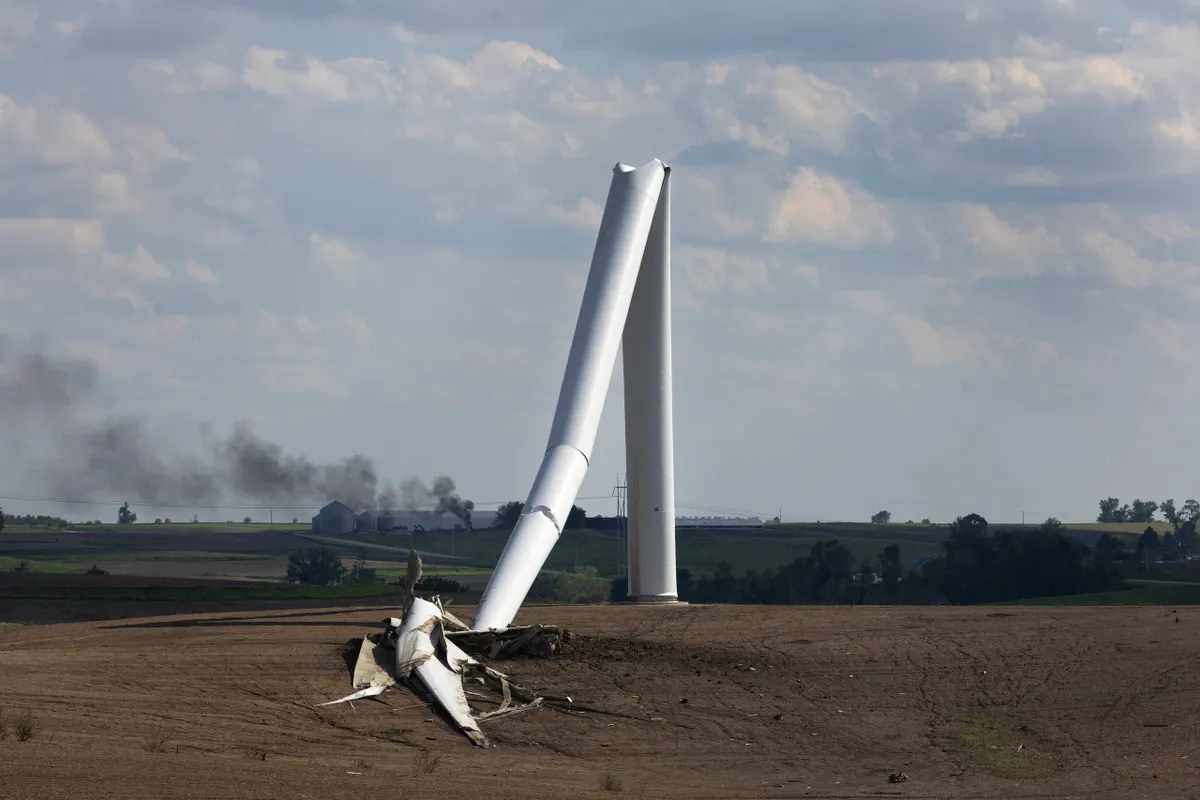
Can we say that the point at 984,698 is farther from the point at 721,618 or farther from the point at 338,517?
the point at 338,517

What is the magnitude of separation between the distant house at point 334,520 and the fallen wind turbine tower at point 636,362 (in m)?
135

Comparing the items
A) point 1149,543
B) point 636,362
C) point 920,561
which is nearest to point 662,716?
point 636,362

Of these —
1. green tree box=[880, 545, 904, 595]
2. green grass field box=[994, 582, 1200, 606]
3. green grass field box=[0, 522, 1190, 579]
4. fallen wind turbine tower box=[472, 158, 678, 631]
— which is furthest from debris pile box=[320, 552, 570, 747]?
green grass field box=[0, 522, 1190, 579]

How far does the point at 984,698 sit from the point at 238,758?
53.6ft

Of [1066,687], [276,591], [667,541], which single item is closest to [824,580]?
[276,591]

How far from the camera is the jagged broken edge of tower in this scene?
3412 cm

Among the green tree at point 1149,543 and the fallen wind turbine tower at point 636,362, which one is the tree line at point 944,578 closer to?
the green tree at point 1149,543

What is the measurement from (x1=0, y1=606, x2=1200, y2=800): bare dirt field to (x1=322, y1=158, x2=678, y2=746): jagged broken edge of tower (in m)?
1.09

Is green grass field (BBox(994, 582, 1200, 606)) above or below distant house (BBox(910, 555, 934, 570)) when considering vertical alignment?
below

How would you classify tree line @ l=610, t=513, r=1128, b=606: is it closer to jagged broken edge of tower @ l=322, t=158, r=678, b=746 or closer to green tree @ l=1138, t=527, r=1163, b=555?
green tree @ l=1138, t=527, r=1163, b=555

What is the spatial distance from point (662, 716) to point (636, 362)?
1740 cm

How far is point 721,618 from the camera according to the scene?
44.0 m

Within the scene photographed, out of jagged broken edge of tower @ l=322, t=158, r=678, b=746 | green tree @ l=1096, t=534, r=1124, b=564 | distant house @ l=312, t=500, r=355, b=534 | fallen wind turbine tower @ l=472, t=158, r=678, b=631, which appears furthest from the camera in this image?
distant house @ l=312, t=500, r=355, b=534

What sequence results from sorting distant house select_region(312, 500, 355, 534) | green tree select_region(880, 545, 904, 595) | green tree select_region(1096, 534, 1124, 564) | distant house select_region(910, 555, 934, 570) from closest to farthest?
1. green tree select_region(1096, 534, 1124, 564)
2. green tree select_region(880, 545, 904, 595)
3. distant house select_region(910, 555, 934, 570)
4. distant house select_region(312, 500, 355, 534)
